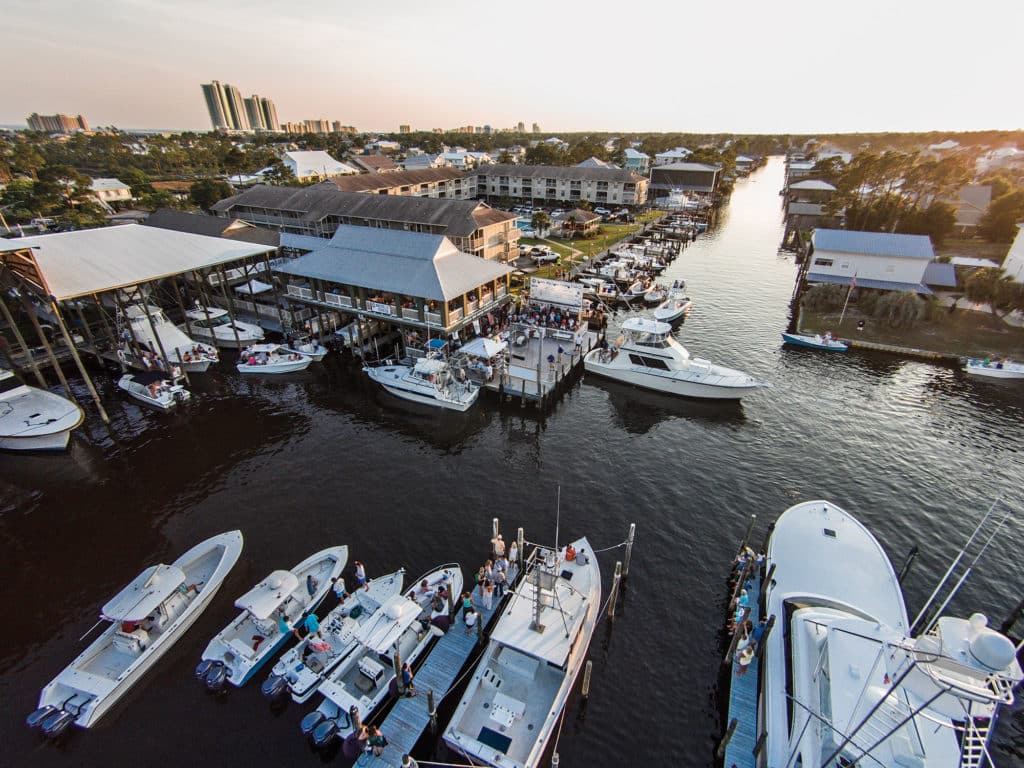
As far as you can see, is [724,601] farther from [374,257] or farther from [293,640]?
[374,257]

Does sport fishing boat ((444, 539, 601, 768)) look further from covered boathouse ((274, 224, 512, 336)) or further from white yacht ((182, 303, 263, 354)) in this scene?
white yacht ((182, 303, 263, 354))

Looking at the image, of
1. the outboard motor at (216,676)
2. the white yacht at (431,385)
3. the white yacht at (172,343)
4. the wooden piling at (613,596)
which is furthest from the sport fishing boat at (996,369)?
the white yacht at (172,343)

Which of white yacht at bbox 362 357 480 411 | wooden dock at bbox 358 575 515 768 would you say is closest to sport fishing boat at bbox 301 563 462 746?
wooden dock at bbox 358 575 515 768

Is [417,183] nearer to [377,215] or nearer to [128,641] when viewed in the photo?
[377,215]

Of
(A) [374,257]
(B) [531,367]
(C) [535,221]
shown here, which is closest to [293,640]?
(B) [531,367]

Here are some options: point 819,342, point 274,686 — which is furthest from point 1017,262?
point 274,686

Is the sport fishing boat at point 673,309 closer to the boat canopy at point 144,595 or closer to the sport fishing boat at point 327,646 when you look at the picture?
the sport fishing boat at point 327,646
